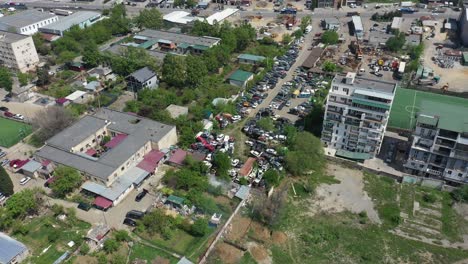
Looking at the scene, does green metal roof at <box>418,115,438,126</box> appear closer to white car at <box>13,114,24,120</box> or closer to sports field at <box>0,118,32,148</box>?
sports field at <box>0,118,32,148</box>

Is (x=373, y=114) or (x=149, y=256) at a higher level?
(x=373, y=114)

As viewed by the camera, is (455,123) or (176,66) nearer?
(455,123)

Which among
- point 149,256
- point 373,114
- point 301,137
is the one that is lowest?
point 149,256

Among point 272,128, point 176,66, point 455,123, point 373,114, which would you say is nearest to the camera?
point 455,123

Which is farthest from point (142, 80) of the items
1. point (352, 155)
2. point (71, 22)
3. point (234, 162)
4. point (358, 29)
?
point (358, 29)

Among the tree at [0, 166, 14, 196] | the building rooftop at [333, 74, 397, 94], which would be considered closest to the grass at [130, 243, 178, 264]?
the tree at [0, 166, 14, 196]

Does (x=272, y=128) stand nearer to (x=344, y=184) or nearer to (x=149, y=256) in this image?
(x=344, y=184)

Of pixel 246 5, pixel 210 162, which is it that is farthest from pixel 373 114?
pixel 246 5
